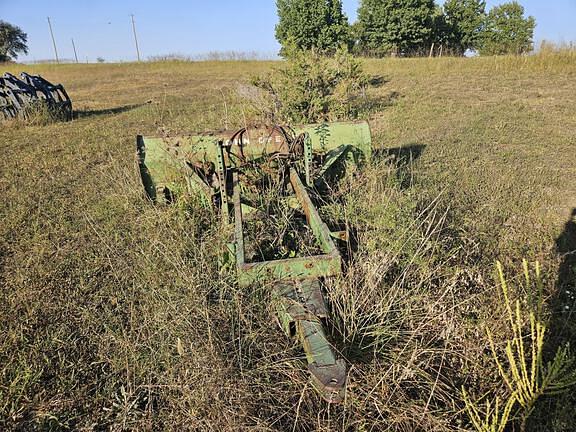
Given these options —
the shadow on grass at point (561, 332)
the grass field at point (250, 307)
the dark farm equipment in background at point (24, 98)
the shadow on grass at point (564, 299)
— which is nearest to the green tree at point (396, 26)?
the dark farm equipment in background at point (24, 98)

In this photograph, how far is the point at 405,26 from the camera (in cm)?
3450

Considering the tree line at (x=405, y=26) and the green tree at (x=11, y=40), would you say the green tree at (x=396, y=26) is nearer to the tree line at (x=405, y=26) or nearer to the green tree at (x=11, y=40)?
the tree line at (x=405, y=26)

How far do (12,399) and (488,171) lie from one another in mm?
5344

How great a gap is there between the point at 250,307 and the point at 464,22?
44457mm

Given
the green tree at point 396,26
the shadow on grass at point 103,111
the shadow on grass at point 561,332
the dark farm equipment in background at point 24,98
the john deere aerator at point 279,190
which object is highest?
the green tree at point 396,26

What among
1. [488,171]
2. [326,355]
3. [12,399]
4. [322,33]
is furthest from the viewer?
[322,33]

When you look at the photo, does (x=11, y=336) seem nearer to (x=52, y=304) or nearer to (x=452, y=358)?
(x=52, y=304)

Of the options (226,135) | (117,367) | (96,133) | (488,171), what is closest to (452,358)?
(117,367)

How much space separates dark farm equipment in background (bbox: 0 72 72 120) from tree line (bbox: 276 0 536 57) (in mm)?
25047

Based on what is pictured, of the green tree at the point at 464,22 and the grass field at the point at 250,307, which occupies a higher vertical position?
the green tree at the point at 464,22

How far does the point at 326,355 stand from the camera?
1.75 metres

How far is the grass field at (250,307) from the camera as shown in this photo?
196 centimetres

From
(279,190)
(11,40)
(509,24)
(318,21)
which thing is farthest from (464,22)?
(11,40)

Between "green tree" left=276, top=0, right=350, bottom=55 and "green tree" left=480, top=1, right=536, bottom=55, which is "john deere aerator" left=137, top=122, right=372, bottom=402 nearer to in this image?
"green tree" left=276, top=0, right=350, bottom=55
